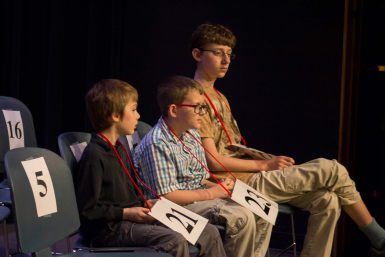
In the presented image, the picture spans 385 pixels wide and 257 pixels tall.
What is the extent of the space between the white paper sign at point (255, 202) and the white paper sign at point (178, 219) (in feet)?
1.15

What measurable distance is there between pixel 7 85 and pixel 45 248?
2.40 m

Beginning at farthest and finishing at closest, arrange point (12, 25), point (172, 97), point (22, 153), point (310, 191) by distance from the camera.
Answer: point (12, 25) → point (310, 191) → point (172, 97) → point (22, 153)

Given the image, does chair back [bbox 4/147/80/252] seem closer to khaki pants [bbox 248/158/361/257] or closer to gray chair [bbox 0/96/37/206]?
gray chair [bbox 0/96/37/206]

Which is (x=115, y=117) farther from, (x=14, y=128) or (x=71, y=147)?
(x=14, y=128)

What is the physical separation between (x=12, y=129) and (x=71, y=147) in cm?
77

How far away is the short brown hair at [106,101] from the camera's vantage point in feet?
8.06

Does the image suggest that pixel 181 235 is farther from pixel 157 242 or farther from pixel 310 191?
pixel 310 191

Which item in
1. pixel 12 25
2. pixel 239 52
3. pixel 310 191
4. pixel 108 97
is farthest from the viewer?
pixel 239 52

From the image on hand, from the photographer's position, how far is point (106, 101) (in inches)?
96.7

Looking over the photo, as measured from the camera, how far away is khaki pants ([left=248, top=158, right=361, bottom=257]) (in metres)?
3.13

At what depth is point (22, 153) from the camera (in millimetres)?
2049

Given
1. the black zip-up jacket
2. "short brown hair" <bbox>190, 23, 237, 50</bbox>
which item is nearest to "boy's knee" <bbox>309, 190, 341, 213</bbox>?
"short brown hair" <bbox>190, 23, 237, 50</bbox>

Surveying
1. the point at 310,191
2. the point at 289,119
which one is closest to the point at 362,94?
the point at 289,119

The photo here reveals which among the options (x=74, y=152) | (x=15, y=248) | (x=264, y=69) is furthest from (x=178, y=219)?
(x=264, y=69)
